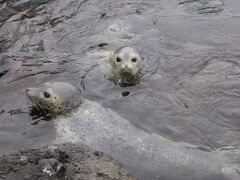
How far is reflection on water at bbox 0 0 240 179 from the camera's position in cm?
650

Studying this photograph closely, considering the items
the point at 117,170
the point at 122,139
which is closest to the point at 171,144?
the point at 122,139

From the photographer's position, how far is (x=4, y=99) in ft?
23.4

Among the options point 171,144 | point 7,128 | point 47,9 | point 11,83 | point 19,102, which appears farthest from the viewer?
point 47,9

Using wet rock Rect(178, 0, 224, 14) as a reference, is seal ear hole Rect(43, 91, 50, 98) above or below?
above

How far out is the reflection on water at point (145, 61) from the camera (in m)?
6.50

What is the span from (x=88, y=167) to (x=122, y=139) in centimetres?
142

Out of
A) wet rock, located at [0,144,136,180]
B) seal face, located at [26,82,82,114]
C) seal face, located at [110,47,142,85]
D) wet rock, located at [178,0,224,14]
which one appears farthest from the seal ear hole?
wet rock, located at [178,0,224,14]

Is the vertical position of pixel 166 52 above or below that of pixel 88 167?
below

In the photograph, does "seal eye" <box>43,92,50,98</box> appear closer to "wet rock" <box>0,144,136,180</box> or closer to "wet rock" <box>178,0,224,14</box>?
"wet rock" <box>0,144,136,180</box>

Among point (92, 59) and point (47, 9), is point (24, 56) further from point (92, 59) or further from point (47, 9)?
point (47, 9)

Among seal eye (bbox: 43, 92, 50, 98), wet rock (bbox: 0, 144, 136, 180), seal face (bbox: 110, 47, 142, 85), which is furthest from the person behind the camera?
seal face (bbox: 110, 47, 142, 85)

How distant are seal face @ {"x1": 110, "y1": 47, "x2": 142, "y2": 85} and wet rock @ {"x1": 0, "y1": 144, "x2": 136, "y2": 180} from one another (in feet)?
8.31

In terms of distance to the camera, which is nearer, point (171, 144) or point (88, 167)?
point (88, 167)

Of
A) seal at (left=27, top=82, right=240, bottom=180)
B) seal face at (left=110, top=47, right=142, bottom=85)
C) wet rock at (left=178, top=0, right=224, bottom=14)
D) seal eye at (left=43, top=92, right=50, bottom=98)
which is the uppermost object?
seal eye at (left=43, top=92, right=50, bottom=98)
